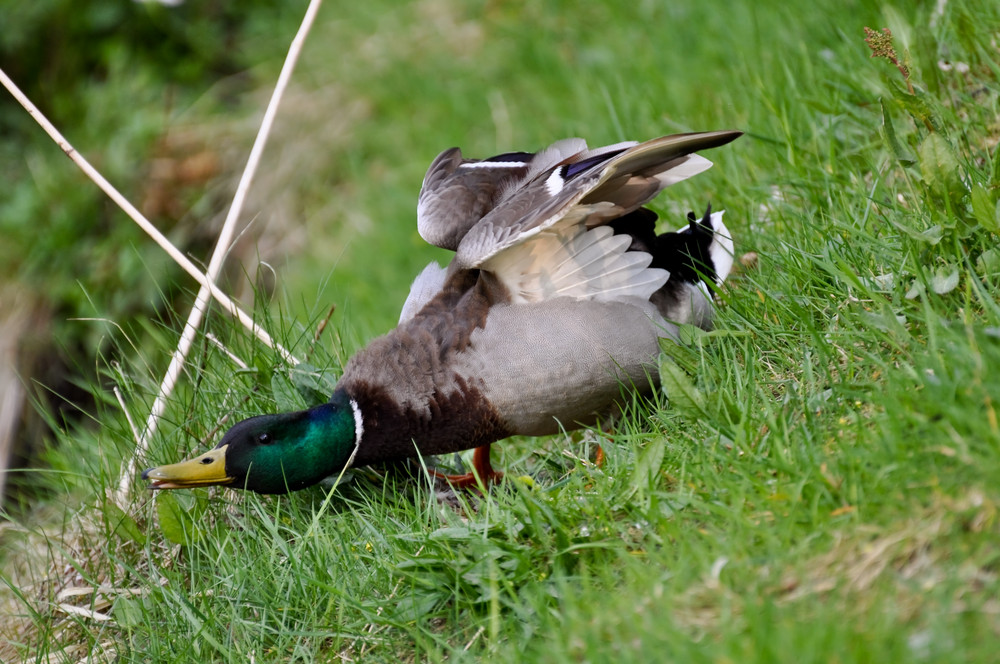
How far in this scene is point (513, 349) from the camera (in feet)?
10.2

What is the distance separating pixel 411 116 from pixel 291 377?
4051mm

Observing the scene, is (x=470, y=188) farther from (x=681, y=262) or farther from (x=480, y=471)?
(x=480, y=471)

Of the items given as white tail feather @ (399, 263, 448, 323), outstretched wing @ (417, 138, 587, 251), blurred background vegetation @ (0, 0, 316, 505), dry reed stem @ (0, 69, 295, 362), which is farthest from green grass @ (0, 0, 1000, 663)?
blurred background vegetation @ (0, 0, 316, 505)

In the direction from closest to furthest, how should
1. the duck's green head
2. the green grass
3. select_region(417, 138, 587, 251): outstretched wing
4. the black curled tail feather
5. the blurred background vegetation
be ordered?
1. the green grass
2. the duck's green head
3. the black curled tail feather
4. select_region(417, 138, 587, 251): outstretched wing
5. the blurred background vegetation

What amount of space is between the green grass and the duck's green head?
0.41 ft

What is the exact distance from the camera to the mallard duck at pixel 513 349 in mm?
3041

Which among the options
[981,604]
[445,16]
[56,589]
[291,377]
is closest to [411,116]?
[445,16]

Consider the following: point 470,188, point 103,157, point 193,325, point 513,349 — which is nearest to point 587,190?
point 513,349

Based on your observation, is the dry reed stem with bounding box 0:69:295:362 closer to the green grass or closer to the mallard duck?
the green grass

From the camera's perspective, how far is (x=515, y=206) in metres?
3.16

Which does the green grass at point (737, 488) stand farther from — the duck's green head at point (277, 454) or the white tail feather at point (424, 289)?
the white tail feather at point (424, 289)

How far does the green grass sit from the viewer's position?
196 centimetres

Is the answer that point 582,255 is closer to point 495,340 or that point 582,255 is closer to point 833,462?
point 495,340

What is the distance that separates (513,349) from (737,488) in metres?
1.01
